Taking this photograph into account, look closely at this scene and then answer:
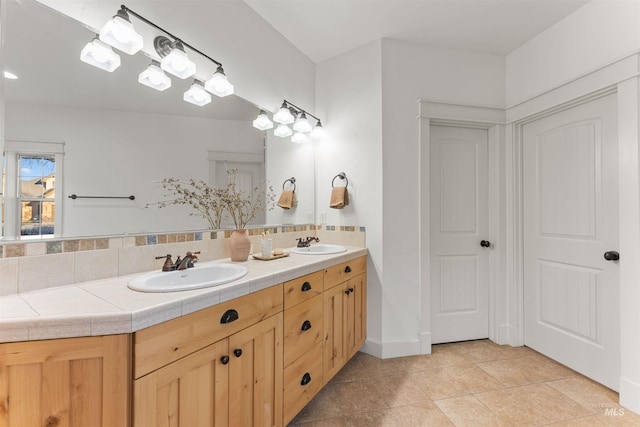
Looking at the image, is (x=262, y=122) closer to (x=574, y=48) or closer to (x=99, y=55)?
(x=99, y=55)

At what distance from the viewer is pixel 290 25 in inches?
85.6

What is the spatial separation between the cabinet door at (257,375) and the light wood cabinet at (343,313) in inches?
18.5

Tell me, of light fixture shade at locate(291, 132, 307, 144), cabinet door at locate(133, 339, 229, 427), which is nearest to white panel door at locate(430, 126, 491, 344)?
light fixture shade at locate(291, 132, 307, 144)

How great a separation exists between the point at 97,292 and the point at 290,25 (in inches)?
86.0

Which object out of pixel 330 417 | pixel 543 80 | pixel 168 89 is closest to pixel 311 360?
pixel 330 417

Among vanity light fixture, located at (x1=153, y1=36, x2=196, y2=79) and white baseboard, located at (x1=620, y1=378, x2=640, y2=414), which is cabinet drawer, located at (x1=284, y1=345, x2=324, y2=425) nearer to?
vanity light fixture, located at (x1=153, y1=36, x2=196, y2=79)

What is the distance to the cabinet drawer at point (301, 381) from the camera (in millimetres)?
1390

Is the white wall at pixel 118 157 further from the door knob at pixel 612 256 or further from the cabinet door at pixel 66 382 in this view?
the door knob at pixel 612 256

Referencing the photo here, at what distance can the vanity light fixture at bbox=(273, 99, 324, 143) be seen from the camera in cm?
220

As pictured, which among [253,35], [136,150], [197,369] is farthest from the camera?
[253,35]

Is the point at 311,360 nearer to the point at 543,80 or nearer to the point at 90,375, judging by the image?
the point at 90,375

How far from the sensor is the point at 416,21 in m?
2.10

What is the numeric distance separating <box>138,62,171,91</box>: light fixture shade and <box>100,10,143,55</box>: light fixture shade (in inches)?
5.2

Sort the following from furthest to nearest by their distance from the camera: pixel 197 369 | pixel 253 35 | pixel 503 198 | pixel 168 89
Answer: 1. pixel 503 198
2. pixel 253 35
3. pixel 168 89
4. pixel 197 369
